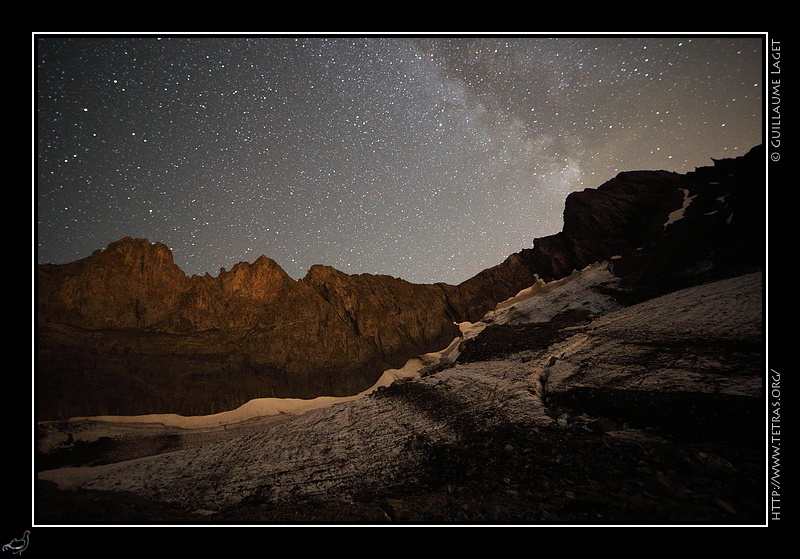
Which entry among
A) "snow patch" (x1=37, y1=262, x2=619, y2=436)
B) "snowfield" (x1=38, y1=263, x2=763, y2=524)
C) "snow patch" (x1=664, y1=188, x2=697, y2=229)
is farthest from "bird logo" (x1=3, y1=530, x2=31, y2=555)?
"snow patch" (x1=664, y1=188, x2=697, y2=229)

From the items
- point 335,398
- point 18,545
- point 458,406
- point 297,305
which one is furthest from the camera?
point 297,305

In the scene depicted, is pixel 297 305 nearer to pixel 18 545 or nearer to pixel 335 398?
pixel 335 398

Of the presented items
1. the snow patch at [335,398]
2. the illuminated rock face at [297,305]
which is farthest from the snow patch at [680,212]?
the snow patch at [335,398]

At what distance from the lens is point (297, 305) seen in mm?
38625

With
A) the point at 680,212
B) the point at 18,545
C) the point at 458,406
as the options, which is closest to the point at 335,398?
the point at 458,406

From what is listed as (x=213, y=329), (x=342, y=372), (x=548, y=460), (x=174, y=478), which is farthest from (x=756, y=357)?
(x=213, y=329)

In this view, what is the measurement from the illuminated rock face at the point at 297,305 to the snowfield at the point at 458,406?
9843 millimetres

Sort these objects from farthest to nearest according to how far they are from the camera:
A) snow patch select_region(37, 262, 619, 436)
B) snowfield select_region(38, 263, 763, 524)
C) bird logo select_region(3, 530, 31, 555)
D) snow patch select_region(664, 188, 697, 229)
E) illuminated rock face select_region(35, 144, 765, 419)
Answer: snow patch select_region(664, 188, 697, 229) < illuminated rock face select_region(35, 144, 765, 419) < snow patch select_region(37, 262, 619, 436) < snowfield select_region(38, 263, 763, 524) < bird logo select_region(3, 530, 31, 555)

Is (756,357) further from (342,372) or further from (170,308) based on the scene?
(170,308)

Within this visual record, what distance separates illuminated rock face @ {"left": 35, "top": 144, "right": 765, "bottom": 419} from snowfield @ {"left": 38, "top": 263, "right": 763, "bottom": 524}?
32.3 feet

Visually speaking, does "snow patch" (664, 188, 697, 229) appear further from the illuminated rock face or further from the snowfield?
the snowfield

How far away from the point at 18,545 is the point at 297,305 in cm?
3393

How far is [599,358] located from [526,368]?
3213 millimetres

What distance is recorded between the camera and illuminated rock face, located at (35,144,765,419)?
2564 cm
